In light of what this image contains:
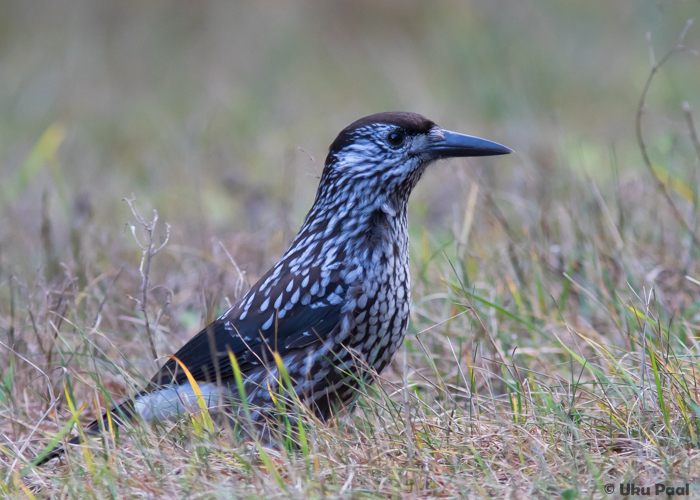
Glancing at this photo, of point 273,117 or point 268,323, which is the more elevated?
point 273,117

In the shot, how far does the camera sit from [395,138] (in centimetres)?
328

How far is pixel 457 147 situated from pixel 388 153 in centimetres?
29

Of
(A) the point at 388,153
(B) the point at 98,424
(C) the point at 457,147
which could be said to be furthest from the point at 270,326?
(C) the point at 457,147

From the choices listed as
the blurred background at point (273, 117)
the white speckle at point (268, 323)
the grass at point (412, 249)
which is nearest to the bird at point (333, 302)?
the white speckle at point (268, 323)

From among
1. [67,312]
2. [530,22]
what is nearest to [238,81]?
[530,22]

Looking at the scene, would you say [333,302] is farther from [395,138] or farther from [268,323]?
[395,138]

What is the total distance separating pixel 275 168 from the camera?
7.39m

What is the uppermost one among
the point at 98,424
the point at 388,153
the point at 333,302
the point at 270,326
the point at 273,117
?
the point at 273,117

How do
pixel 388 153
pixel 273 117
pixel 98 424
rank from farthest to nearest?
pixel 273 117 < pixel 388 153 < pixel 98 424

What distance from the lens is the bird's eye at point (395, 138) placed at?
3270 millimetres

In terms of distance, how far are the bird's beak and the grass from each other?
0.52m

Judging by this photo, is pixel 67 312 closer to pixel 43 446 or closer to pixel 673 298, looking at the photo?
pixel 43 446

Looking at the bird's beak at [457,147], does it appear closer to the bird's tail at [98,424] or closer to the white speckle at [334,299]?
the white speckle at [334,299]

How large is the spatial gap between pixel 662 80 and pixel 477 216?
420cm
